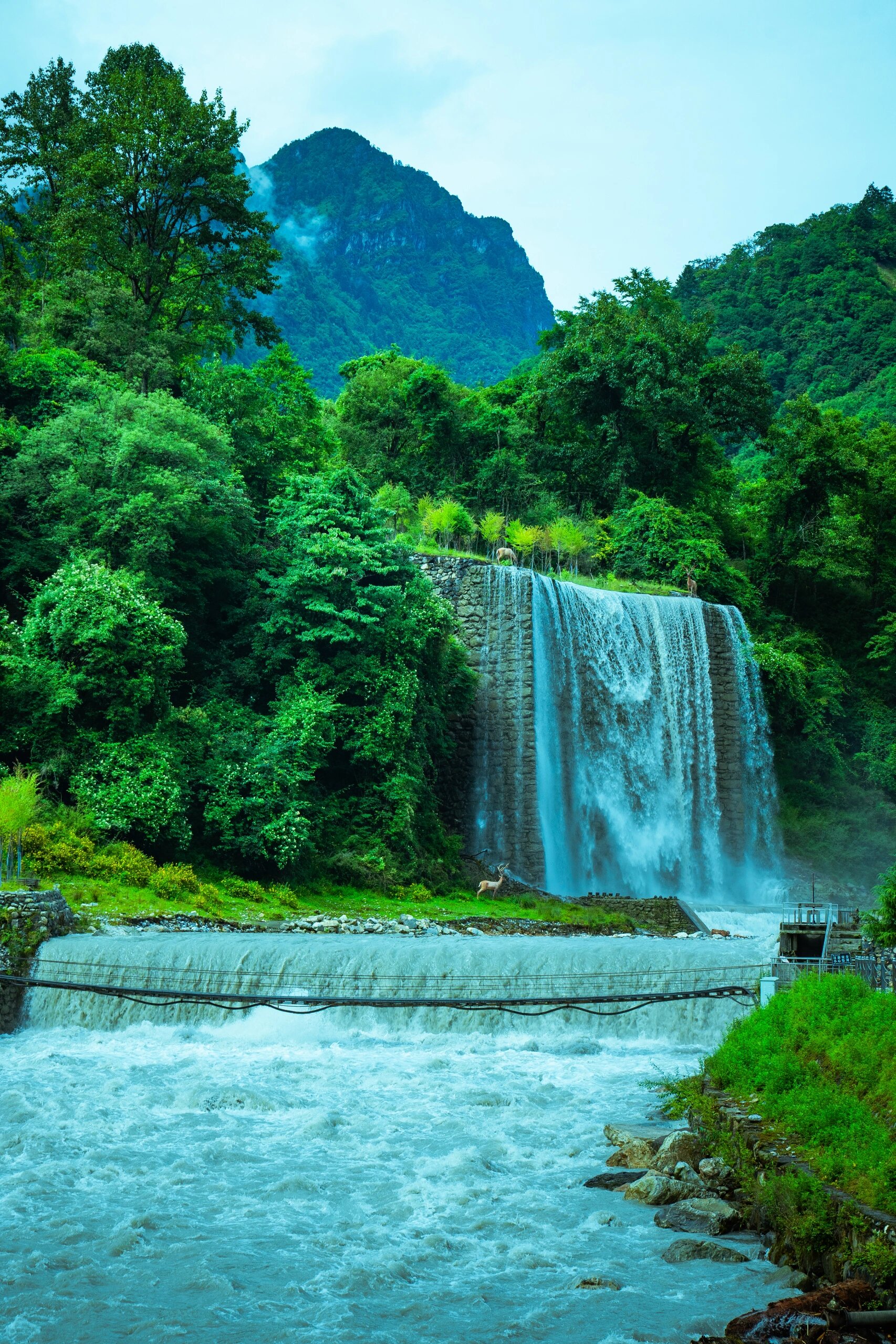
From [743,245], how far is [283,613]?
153ft

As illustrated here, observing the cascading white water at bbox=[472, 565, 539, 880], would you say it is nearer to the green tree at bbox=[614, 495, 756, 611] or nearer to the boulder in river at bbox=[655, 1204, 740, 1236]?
the green tree at bbox=[614, 495, 756, 611]

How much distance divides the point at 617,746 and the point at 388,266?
288ft

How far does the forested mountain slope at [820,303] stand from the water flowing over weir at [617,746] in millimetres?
19689

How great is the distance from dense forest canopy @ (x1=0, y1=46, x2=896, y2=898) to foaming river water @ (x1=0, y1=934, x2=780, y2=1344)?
5.71 meters

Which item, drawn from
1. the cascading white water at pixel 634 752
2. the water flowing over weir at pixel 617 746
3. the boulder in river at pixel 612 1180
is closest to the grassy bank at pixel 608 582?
the cascading white water at pixel 634 752

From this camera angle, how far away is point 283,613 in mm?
19266

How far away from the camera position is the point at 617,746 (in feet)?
77.0

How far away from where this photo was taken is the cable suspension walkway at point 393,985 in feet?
35.3

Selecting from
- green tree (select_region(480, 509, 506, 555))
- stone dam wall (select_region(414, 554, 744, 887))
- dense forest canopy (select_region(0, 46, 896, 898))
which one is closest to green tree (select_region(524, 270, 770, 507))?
dense forest canopy (select_region(0, 46, 896, 898))

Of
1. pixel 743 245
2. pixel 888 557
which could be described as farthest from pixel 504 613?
pixel 743 245

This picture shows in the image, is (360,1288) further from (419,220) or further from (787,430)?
(419,220)

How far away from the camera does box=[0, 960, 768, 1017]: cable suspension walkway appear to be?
1075 cm

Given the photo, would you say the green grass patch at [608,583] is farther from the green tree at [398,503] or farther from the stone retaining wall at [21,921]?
the stone retaining wall at [21,921]

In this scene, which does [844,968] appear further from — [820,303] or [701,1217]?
[820,303]
